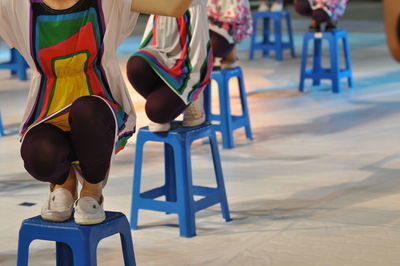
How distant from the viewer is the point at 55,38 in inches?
112

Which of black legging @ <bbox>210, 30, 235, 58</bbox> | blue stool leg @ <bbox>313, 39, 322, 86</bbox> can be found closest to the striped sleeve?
black legging @ <bbox>210, 30, 235, 58</bbox>

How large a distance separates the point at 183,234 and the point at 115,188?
889 mm

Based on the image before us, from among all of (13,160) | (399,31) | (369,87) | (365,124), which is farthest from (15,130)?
(399,31)

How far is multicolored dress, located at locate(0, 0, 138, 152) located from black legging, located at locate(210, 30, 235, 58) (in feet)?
8.19

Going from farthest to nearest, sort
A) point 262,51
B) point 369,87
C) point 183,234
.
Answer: point 262,51 < point 369,87 < point 183,234

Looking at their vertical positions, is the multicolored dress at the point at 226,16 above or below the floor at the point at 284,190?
above

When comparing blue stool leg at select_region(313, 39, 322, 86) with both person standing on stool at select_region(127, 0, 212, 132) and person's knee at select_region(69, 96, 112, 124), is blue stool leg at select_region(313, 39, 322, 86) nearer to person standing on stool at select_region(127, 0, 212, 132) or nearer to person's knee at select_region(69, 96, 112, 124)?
person standing on stool at select_region(127, 0, 212, 132)

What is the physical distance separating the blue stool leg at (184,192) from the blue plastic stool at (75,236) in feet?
2.79

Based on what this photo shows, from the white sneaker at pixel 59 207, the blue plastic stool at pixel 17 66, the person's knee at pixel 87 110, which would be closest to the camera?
the person's knee at pixel 87 110

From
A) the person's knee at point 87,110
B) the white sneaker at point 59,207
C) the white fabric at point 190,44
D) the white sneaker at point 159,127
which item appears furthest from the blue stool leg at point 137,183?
the person's knee at point 87,110

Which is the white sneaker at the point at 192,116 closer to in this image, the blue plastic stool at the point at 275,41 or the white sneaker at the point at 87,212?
the white sneaker at the point at 87,212

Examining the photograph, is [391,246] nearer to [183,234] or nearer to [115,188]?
[183,234]

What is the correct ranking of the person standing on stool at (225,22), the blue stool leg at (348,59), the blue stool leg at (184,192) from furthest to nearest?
the blue stool leg at (348,59), the person standing on stool at (225,22), the blue stool leg at (184,192)

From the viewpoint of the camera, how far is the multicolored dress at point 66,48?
2838 millimetres
